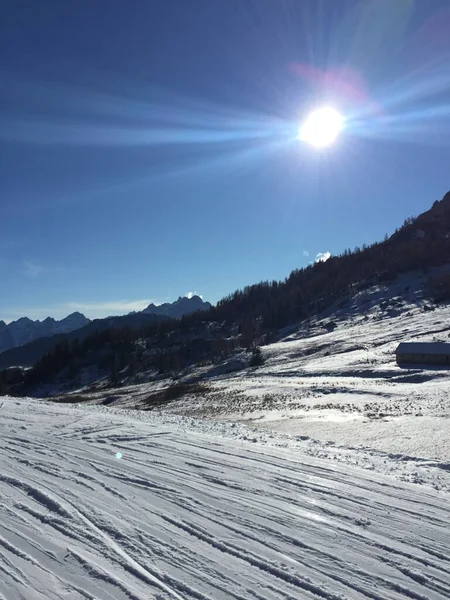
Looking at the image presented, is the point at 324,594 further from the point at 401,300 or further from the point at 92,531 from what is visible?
the point at 401,300

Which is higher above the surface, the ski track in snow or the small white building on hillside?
the ski track in snow

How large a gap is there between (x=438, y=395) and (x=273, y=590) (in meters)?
30.9

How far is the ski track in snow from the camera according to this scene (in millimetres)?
5477

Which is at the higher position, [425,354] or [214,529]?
[214,529]

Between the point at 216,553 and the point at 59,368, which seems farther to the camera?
the point at 59,368

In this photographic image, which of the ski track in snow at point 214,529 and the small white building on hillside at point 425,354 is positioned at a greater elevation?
the ski track in snow at point 214,529

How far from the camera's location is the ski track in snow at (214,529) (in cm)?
548

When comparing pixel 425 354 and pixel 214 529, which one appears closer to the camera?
pixel 214 529

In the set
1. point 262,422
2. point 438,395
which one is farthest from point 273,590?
point 438,395

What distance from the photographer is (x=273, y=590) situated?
5359 mm

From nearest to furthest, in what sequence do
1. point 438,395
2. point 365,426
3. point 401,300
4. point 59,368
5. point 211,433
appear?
point 211,433 < point 365,426 < point 438,395 < point 401,300 < point 59,368

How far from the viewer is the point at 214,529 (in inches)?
276

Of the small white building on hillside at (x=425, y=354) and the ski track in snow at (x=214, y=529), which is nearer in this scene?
the ski track in snow at (x=214, y=529)

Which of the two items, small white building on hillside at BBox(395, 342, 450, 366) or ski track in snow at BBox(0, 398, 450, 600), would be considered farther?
small white building on hillside at BBox(395, 342, 450, 366)
